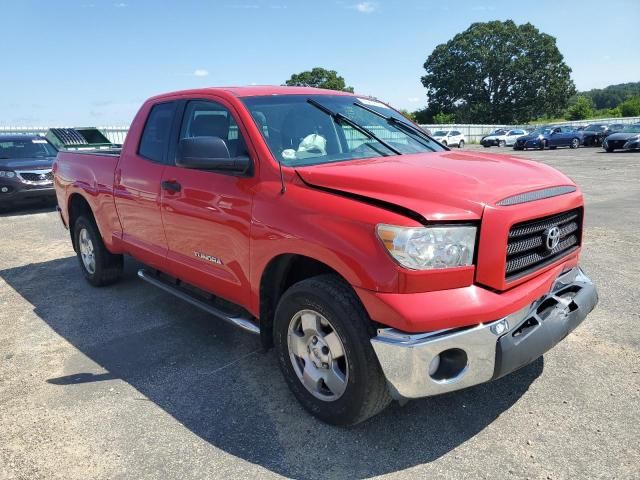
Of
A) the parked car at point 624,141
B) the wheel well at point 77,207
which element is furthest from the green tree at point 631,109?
the wheel well at point 77,207

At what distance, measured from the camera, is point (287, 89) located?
3980 mm

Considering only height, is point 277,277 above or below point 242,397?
above

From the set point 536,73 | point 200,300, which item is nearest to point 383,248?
point 200,300

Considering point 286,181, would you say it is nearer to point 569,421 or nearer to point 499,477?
point 499,477

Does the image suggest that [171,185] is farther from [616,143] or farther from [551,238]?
[616,143]

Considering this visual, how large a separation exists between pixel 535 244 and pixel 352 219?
1072mm

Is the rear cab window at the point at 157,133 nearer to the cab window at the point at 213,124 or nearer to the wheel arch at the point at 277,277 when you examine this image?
the cab window at the point at 213,124

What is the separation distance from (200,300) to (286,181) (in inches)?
56.2

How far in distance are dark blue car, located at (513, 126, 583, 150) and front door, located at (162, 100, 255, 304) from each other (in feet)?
114

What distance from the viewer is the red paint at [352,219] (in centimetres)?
247

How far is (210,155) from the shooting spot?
3211mm

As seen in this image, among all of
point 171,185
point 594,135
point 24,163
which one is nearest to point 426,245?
point 171,185

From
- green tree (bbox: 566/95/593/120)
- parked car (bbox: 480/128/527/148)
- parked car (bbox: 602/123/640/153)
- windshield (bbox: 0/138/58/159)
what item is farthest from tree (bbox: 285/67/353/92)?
windshield (bbox: 0/138/58/159)

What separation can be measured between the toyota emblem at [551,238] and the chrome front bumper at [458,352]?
43 centimetres
